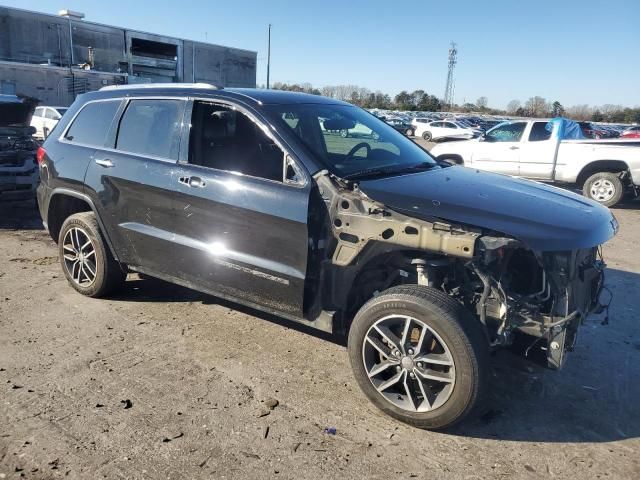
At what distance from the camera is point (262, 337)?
4.20m

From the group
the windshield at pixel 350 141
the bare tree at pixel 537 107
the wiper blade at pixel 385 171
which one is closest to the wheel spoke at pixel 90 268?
the windshield at pixel 350 141

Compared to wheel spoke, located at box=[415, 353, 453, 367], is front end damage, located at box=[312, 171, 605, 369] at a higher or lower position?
higher

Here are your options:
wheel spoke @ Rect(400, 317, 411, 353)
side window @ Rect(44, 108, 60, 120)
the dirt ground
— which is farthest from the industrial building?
wheel spoke @ Rect(400, 317, 411, 353)

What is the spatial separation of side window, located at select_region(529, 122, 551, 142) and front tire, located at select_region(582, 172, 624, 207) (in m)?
1.36

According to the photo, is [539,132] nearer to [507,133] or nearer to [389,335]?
[507,133]

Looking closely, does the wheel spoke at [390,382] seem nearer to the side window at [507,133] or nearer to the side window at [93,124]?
the side window at [93,124]

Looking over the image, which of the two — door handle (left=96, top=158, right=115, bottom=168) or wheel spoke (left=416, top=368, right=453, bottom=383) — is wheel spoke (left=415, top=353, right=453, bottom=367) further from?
door handle (left=96, top=158, right=115, bottom=168)

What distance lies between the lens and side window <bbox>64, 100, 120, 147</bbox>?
184 inches

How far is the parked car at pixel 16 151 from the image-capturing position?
8.20 meters

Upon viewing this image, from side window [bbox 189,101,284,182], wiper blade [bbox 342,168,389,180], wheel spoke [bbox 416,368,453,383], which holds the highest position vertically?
side window [bbox 189,101,284,182]

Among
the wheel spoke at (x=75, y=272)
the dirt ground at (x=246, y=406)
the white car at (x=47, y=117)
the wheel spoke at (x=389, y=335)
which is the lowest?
the dirt ground at (x=246, y=406)

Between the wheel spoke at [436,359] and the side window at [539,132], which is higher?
the side window at [539,132]

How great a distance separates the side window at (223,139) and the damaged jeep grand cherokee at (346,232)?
0.04 ft

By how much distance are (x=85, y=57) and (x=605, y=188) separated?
5279 centimetres
